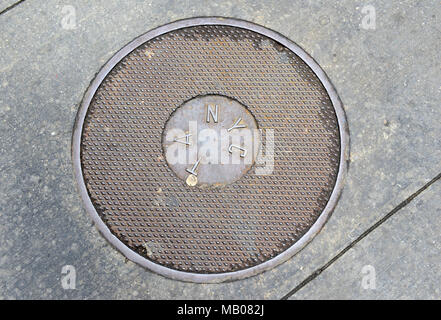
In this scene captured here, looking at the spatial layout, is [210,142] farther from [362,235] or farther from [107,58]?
[362,235]

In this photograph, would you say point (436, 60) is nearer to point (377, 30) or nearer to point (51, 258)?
point (377, 30)

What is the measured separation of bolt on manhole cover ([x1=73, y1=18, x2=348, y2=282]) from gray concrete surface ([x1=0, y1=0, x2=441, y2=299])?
87 mm

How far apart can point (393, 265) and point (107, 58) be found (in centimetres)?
202

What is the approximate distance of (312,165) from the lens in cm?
226

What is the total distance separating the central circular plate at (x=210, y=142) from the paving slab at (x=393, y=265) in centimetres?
75

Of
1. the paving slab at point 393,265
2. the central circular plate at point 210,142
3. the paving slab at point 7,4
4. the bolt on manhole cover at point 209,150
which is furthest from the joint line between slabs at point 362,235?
the paving slab at point 7,4

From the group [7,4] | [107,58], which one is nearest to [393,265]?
[107,58]

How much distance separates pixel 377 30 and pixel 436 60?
40 centimetres

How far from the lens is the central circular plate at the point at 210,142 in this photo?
222 centimetres

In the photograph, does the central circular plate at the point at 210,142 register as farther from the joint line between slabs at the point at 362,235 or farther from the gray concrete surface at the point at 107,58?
the joint line between slabs at the point at 362,235

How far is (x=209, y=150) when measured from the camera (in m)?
2.23

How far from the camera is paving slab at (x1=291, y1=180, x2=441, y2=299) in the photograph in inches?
84.4

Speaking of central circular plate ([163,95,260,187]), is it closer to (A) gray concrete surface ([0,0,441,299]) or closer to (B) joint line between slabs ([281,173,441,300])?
(A) gray concrete surface ([0,0,441,299])

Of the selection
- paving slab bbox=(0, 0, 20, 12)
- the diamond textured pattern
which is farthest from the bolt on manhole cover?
paving slab bbox=(0, 0, 20, 12)
